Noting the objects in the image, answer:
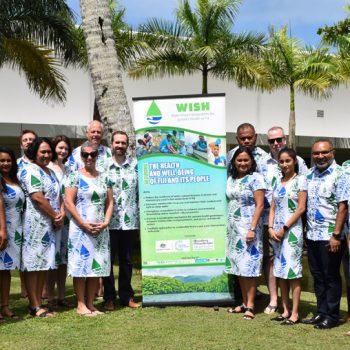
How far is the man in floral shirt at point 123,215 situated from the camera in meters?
6.68

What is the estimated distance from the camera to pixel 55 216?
636 centimetres

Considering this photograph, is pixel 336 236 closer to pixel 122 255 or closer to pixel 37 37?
pixel 122 255

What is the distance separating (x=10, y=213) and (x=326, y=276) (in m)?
3.30

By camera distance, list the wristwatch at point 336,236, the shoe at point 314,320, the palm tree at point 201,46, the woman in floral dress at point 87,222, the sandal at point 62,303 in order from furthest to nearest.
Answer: the palm tree at point 201,46 → the sandal at point 62,303 → the woman in floral dress at point 87,222 → the shoe at point 314,320 → the wristwatch at point 336,236

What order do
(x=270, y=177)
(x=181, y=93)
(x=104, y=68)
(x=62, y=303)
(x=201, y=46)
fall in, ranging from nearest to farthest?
(x=270, y=177) < (x=62, y=303) < (x=104, y=68) < (x=201, y=46) < (x=181, y=93)

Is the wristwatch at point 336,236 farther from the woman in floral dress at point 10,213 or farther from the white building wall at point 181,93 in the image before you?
the white building wall at point 181,93

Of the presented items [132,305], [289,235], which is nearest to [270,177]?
[289,235]

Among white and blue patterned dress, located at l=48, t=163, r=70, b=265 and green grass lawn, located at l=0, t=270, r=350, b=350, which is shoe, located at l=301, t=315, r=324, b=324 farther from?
white and blue patterned dress, located at l=48, t=163, r=70, b=265

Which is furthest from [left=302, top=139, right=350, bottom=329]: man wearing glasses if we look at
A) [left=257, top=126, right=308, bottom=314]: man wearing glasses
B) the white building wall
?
the white building wall

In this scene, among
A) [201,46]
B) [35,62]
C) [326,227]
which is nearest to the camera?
[326,227]

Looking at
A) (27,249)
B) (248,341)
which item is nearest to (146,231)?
(27,249)

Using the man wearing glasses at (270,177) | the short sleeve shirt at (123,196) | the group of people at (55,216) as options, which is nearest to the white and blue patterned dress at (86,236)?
the group of people at (55,216)

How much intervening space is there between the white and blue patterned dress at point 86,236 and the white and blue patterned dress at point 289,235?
6.14ft

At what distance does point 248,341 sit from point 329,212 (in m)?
1.51
